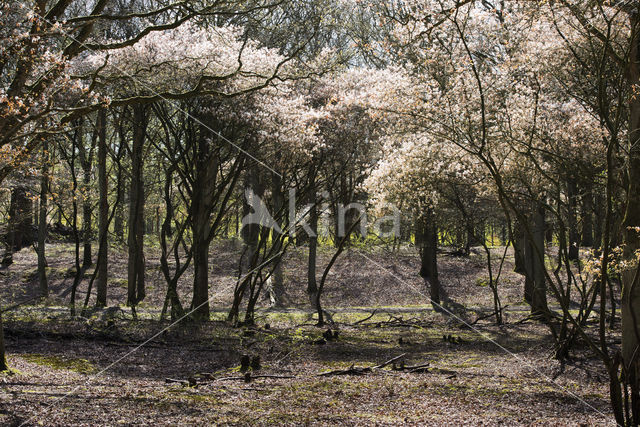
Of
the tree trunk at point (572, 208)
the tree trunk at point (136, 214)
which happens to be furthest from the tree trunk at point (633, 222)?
the tree trunk at point (136, 214)

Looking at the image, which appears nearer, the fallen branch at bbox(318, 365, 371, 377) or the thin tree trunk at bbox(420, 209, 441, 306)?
the fallen branch at bbox(318, 365, 371, 377)

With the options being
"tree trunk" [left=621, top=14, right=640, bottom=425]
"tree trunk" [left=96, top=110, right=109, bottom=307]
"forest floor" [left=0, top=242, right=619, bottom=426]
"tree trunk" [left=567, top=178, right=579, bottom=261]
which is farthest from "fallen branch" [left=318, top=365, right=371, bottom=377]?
"tree trunk" [left=96, top=110, right=109, bottom=307]

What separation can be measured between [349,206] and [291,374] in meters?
17.9

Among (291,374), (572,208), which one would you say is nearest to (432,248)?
(572,208)

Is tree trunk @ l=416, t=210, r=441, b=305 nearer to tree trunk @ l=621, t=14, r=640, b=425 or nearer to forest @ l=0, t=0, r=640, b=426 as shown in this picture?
forest @ l=0, t=0, r=640, b=426

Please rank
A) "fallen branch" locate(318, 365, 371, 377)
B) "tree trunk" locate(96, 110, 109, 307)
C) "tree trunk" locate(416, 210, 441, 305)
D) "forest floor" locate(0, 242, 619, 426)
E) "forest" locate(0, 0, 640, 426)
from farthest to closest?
1. "tree trunk" locate(416, 210, 441, 305)
2. "tree trunk" locate(96, 110, 109, 307)
3. "fallen branch" locate(318, 365, 371, 377)
4. "forest" locate(0, 0, 640, 426)
5. "forest floor" locate(0, 242, 619, 426)

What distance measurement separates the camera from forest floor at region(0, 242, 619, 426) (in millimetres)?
5938

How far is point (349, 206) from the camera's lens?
26.2 metres

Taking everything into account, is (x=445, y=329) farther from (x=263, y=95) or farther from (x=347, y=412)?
(x=347, y=412)

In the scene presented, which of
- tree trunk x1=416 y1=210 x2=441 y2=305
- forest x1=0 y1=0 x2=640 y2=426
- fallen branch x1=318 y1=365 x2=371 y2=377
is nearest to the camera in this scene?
forest x1=0 y1=0 x2=640 y2=426

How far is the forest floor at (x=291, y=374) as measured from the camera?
5.94m

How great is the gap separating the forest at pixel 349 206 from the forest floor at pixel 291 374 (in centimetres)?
6

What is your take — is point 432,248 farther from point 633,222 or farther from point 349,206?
point 633,222

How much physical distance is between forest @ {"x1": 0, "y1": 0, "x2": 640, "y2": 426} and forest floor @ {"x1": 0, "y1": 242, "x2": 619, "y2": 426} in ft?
0.18
